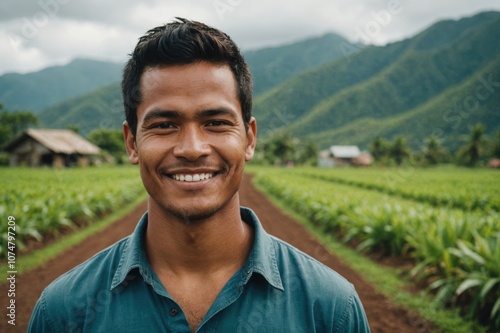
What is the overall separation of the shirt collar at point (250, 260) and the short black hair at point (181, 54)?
0.54 m

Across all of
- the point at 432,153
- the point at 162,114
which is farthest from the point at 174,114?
the point at 432,153

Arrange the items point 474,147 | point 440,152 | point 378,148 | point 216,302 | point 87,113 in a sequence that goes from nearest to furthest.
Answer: point 216,302, point 474,147, point 440,152, point 378,148, point 87,113

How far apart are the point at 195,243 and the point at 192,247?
0.08ft

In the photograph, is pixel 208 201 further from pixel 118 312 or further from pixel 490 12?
pixel 490 12

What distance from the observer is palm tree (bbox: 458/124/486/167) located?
53.3 m

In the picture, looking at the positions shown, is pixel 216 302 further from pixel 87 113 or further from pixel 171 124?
pixel 87 113

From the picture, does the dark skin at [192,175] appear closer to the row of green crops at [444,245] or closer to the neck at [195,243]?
the neck at [195,243]

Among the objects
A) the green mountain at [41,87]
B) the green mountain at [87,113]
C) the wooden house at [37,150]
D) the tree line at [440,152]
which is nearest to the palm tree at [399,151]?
the tree line at [440,152]

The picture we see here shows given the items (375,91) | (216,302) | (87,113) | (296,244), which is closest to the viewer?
(216,302)

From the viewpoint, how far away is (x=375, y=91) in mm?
120938

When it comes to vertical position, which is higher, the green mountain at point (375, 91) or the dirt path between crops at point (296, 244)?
the green mountain at point (375, 91)

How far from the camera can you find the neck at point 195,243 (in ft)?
5.40

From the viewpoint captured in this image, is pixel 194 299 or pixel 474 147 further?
pixel 474 147

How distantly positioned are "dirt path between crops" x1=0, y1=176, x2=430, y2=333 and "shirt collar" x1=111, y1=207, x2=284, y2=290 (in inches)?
154
